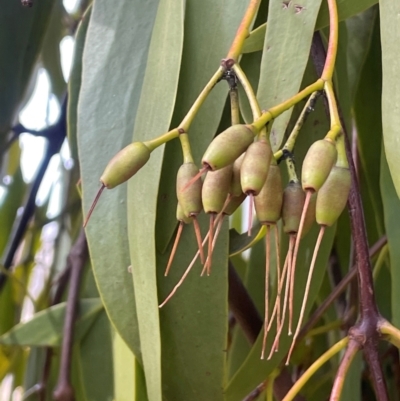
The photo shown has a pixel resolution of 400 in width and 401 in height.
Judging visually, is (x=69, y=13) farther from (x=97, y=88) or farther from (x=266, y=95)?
(x=266, y=95)

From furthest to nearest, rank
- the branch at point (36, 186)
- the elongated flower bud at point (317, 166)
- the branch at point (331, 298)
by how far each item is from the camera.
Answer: the branch at point (36, 186)
the branch at point (331, 298)
the elongated flower bud at point (317, 166)

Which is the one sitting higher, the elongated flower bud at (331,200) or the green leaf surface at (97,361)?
the elongated flower bud at (331,200)

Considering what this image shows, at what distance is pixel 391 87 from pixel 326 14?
100mm

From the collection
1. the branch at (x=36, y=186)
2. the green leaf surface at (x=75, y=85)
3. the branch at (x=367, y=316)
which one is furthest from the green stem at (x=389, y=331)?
the branch at (x=36, y=186)

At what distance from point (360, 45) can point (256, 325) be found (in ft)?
0.96

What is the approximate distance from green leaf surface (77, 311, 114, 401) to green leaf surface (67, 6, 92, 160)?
19cm

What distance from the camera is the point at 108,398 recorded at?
0.54 metres

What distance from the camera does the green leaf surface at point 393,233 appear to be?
40 cm

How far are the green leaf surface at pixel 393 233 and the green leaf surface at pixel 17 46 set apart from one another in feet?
1.21

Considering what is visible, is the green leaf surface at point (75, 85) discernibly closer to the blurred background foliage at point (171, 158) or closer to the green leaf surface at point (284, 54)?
the blurred background foliage at point (171, 158)

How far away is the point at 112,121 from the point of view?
42cm

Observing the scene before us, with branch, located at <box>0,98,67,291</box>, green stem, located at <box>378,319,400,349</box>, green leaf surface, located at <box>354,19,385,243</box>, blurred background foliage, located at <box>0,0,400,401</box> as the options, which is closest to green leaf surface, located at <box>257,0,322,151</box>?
blurred background foliage, located at <box>0,0,400,401</box>

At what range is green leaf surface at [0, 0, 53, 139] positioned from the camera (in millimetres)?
541

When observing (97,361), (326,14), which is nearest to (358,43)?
(326,14)
